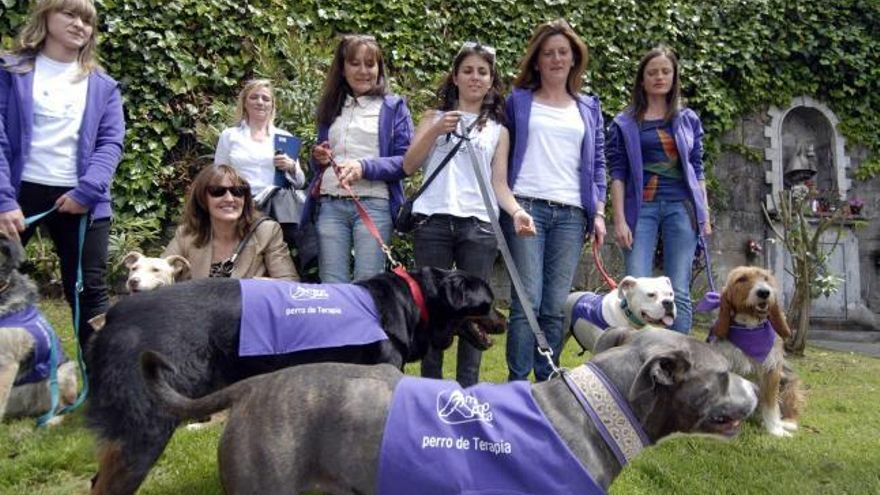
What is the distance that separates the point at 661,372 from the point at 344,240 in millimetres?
2685

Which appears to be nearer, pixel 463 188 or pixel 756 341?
pixel 463 188

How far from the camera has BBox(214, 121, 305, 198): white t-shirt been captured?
549cm

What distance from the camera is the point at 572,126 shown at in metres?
4.87

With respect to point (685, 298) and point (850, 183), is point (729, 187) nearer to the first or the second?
point (850, 183)

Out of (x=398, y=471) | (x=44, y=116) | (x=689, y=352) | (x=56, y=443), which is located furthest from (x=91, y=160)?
(x=689, y=352)

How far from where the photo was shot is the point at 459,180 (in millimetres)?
4637

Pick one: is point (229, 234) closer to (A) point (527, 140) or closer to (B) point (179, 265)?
(B) point (179, 265)

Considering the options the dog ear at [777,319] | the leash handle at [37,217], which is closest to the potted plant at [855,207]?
the dog ear at [777,319]

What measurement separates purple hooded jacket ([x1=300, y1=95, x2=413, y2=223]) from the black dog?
1378 millimetres

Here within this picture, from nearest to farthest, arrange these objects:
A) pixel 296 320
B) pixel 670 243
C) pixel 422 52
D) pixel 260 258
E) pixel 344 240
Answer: pixel 296 320 → pixel 344 240 → pixel 260 258 → pixel 670 243 → pixel 422 52

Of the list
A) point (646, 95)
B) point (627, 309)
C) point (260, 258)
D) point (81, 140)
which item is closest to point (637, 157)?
point (646, 95)

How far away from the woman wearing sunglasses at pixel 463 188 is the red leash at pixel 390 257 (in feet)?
0.87

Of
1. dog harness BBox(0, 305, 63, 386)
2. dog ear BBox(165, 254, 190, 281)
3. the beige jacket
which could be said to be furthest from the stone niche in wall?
dog harness BBox(0, 305, 63, 386)

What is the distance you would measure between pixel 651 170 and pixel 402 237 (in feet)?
11.9
